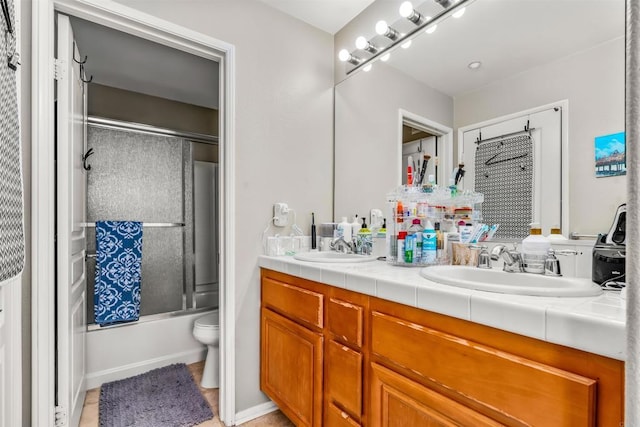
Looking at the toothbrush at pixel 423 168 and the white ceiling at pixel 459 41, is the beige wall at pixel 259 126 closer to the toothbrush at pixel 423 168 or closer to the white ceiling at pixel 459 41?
the white ceiling at pixel 459 41

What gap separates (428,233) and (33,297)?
1586 mm

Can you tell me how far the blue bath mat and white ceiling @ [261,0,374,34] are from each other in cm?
237

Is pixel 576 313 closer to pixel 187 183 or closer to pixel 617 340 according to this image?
pixel 617 340

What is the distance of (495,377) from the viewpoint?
0.74 meters

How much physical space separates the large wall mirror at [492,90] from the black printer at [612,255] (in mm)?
141

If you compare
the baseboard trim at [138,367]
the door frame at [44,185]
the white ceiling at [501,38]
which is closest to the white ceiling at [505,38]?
the white ceiling at [501,38]

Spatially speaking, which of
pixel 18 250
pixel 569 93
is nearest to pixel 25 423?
pixel 18 250

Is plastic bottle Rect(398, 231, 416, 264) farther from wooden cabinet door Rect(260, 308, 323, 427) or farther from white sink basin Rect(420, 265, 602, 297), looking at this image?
wooden cabinet door Rect(260, 308, 323, 427)

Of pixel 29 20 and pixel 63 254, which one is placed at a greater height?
pixel 29 20

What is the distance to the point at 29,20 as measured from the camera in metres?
1.27

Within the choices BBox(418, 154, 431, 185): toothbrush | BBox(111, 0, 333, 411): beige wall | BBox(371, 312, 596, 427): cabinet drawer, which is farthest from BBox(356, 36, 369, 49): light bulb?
BBox(371, 312, 596, 427): cabinet drawer

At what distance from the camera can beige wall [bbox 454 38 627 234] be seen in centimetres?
103

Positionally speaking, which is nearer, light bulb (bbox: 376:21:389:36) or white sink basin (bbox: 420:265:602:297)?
white sink basin (bbox: 420:265:602:297)

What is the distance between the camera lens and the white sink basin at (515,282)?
78cm
